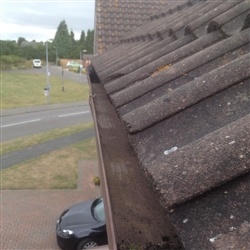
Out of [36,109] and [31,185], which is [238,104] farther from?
[36,109]

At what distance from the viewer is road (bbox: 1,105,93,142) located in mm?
21795

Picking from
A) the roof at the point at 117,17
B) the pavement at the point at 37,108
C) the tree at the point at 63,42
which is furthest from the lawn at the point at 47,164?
the tree at the point at 63,42

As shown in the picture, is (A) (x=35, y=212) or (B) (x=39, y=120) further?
(B) (x=39, y=120)

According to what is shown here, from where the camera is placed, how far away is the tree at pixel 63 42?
9288cm

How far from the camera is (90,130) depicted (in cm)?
2280

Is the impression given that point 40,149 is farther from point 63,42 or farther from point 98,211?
point 63,42

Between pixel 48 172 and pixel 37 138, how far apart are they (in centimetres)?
574

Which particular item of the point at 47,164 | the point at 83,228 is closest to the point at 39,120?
the point at 47,164

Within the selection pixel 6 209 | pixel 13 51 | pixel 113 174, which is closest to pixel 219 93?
pixel 113 174

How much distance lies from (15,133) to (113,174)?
806 inches

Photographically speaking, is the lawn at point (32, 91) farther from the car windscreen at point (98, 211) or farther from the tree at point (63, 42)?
the tree at point (63, 42)

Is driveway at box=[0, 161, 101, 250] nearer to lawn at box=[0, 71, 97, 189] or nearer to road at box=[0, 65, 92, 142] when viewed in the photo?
lawn at box=[0, 71, 97, 189]

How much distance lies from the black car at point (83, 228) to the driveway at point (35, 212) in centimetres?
88

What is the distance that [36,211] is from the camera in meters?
11.5
